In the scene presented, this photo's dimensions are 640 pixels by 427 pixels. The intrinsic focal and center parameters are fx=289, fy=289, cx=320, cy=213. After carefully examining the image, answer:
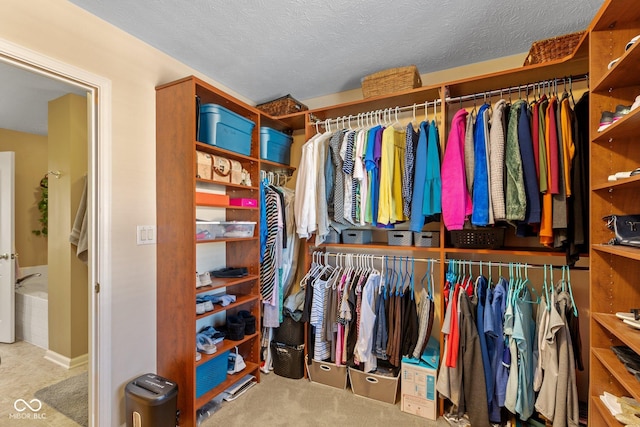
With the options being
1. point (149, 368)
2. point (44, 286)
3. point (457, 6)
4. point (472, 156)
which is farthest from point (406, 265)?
point (44, 286)

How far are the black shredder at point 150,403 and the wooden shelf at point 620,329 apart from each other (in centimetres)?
204

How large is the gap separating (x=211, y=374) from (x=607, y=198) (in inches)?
95.7

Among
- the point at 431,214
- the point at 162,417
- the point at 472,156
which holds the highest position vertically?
the point at 472,156

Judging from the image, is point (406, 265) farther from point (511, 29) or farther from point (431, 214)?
point (511, 29)

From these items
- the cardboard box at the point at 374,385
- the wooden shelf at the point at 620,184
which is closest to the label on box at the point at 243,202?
the cardboard box at the point at 374,385

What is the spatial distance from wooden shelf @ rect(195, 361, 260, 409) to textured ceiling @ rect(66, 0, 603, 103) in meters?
2.33

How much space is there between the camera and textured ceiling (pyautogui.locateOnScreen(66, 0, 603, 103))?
1588 mm

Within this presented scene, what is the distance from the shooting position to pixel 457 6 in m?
1.59

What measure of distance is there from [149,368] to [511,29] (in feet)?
10.4

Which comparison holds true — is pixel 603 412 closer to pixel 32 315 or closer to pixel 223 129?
pixel 223 129

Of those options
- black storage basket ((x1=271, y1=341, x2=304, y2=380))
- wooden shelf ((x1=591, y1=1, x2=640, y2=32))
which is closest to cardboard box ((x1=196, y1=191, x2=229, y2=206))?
black storage basket ((x1=271, y1=341, x2=304, y2=380))

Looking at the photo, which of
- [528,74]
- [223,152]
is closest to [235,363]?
[223,152]

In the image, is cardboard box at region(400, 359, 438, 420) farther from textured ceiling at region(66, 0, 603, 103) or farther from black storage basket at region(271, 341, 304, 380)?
textured ceiling at region(66, 0, 603, 103)

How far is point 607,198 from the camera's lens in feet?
4.14
